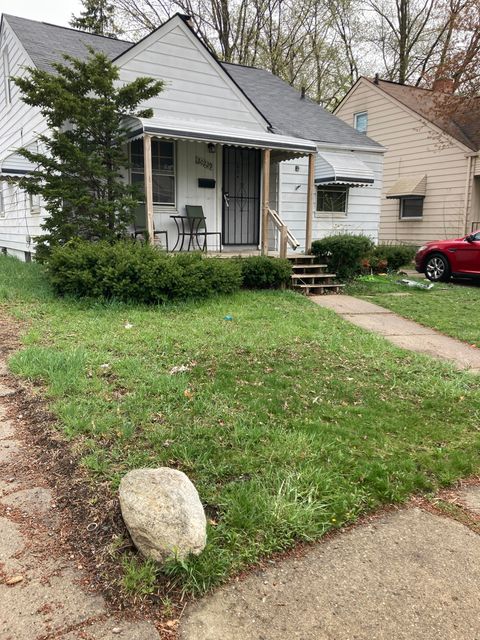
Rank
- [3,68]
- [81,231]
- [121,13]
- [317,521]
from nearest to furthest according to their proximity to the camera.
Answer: [317,521] → [81,231] → [3,68] → [121,13]

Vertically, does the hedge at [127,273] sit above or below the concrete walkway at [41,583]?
above

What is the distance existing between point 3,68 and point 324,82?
63.2 ft

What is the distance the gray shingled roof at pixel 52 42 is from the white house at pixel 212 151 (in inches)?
1.2

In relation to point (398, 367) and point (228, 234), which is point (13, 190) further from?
point (398, 367)

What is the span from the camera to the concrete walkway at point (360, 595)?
1.83 meters

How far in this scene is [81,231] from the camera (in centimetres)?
832

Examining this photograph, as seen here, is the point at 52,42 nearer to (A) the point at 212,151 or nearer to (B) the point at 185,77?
(B) the point at 185,77

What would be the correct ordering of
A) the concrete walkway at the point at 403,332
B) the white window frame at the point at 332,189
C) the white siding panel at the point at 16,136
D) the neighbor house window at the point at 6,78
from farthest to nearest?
the white window frame at the point at 332,189, the neighbor house window at the point at 6,78, the white siding panel at the point at 16,136, the concrete walkway at the point at 403,332

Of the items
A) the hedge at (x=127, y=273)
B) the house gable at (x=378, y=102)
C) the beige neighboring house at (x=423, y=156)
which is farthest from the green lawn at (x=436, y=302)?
the house gable at (x=378, y=102)

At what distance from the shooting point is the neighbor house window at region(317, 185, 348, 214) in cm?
1326

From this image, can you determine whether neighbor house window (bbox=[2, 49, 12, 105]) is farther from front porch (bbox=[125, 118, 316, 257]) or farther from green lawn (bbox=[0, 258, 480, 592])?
green lawn (bbox=[0, 258, 480, 592])

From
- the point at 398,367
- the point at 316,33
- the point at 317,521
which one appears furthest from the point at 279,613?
the point at 316,33

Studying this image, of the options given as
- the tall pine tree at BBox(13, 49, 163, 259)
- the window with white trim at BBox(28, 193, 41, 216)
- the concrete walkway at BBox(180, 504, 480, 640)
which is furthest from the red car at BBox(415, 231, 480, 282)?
the concrete walkway at BBox(180, 504, 480, 640)

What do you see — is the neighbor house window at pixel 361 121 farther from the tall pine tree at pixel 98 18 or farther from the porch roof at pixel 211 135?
the tall pine tree at pixel 98 18
